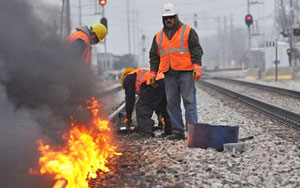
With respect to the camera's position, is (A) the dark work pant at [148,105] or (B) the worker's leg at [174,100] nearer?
(B) the worker's leg at [174,100]

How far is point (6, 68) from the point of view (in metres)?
5.01

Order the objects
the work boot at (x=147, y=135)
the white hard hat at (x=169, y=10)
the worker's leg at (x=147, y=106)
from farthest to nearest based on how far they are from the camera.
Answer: the worker's leg at (x=147, y=106) → the work boot at (x=147, y=135) → the white hard hat at (x=169, y=10)

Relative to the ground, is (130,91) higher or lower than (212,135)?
higher

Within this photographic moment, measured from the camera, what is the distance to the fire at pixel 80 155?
4.57 meters

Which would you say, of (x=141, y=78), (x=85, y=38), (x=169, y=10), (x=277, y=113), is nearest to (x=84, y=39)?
(x=85, y=38)

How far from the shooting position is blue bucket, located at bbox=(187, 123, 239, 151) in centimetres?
700

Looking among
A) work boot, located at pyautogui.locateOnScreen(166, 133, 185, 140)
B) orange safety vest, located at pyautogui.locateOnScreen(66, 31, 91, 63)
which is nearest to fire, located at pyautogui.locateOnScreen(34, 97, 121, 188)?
orange safety vest, located at pyautogui.locateOnScreen(66, 31, 91, 63)

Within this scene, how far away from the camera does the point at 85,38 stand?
7.30 metres

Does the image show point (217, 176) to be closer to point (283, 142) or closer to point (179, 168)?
point (179, 168)

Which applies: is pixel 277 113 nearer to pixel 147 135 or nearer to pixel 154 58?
pixel 147 135

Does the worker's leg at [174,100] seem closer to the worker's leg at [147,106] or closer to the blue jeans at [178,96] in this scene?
the blue jeans at [178,96]

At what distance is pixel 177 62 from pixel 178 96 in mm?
589

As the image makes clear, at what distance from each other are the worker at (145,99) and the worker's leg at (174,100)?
340 millimetres

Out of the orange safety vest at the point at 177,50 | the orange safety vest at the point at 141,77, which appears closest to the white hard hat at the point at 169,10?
the orange safety vest at the point at 177,50
